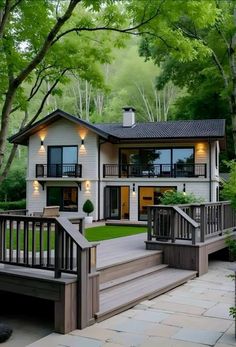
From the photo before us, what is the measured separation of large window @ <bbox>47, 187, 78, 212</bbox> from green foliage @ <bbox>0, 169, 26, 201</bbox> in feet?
20.2

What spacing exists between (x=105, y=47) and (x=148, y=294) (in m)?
4.96

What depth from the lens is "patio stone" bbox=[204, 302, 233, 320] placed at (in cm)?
539

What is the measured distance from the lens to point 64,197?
859 inches

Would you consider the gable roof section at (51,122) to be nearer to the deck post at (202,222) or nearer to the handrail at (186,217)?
the deck post at (202,222)

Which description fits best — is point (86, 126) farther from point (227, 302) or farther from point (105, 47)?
point (227, 302)

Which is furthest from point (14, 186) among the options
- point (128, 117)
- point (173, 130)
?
point (173, 130)

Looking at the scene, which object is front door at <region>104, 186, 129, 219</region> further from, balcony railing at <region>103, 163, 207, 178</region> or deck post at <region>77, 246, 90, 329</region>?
deck post at <region>77, 246, 90, 329</region>

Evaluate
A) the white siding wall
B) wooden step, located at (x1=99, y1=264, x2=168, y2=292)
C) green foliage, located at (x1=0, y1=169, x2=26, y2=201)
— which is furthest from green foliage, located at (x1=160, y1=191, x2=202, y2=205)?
green foliage, located at (x1=0, y1=169, x2=26, y2=201)

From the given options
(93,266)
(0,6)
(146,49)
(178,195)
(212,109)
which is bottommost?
(93,266)

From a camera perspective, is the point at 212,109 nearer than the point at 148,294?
No

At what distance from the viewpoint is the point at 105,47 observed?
802cm

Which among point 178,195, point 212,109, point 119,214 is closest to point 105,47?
point 178,195

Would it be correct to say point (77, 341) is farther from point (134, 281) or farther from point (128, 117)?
point (128, 117)

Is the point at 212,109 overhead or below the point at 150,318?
overhead
